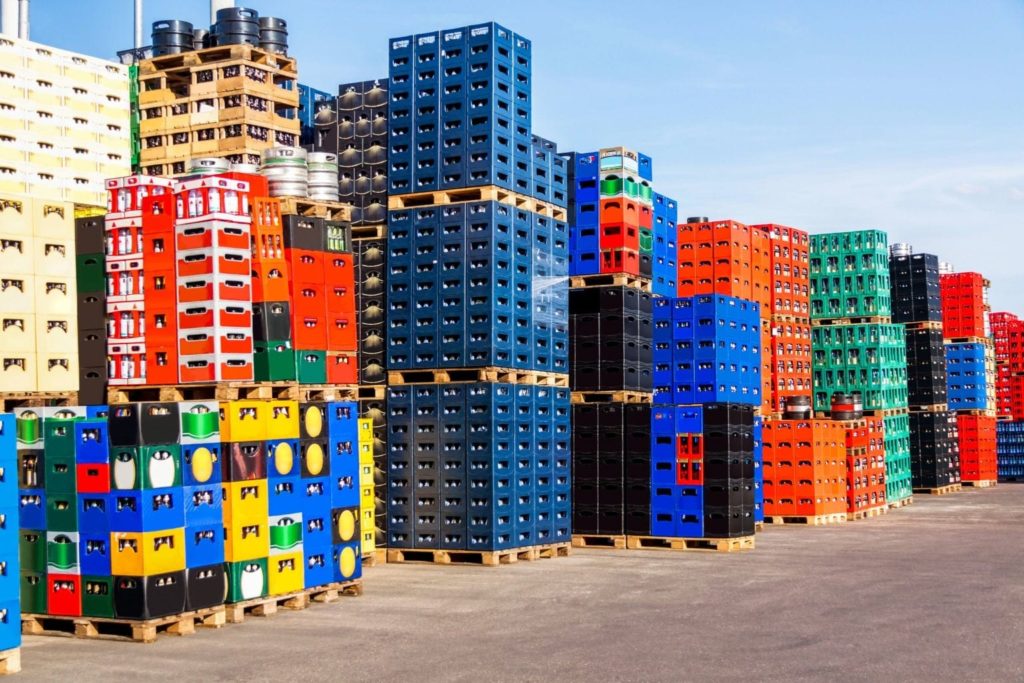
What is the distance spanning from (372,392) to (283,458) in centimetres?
498

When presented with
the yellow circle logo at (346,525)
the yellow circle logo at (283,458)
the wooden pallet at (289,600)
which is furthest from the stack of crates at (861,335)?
the yellow circle logo at (283,458)

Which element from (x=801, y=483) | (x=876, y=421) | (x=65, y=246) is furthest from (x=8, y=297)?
(x=876, y=421)

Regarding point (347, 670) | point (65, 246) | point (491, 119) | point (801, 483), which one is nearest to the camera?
point (347, 670)

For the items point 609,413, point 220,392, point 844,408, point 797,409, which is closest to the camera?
point 220,392

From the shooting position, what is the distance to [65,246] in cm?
1309

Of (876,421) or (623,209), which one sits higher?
(623,209)

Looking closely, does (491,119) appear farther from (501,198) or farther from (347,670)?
(347,670)

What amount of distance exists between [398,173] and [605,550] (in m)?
6.59

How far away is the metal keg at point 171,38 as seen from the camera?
18344 millimetres

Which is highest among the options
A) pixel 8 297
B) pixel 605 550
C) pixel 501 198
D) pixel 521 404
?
pixel 501 198

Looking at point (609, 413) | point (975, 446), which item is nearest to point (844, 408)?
point (609, 413)

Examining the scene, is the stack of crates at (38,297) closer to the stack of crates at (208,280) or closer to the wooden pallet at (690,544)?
the stack of crates at (208,280)

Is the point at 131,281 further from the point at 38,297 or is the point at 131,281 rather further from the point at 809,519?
the point at 809,519

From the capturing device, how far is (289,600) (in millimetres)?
13617
